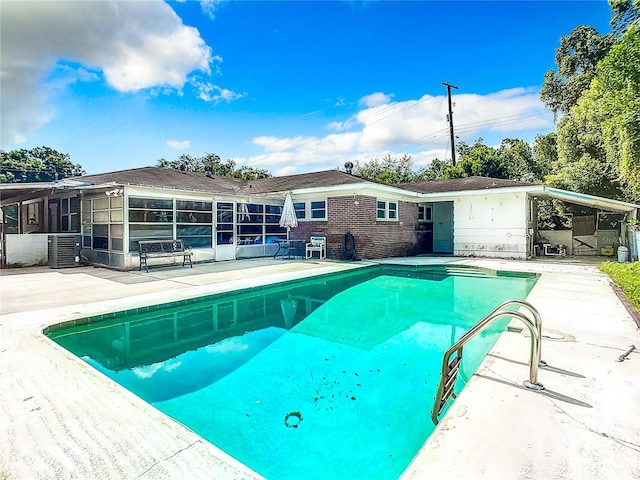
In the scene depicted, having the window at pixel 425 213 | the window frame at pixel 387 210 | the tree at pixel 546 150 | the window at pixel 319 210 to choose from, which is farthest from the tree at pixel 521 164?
the window at pixel 319 210

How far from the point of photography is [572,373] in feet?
11.2

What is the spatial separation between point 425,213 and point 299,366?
49.4ft

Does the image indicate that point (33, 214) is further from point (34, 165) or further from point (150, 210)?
point (34, 165)

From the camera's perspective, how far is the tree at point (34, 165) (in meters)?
35.3

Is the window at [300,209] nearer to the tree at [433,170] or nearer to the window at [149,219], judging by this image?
the window at [149,219]

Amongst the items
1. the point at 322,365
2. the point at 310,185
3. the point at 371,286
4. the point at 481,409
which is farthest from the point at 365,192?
the point at 481,409

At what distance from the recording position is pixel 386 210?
14.9m

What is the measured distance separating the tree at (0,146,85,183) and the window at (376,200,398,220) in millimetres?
39588

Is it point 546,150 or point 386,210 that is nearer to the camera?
point 386,210

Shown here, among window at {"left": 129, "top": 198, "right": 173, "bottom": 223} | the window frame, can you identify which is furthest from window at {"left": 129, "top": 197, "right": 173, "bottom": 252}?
the window frame

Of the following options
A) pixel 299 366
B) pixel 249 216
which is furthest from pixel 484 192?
pixel 299 366

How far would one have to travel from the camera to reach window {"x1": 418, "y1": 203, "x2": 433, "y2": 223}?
57.8ft

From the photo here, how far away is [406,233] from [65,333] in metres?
13.9

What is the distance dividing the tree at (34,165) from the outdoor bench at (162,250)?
3505 centimetres
